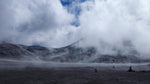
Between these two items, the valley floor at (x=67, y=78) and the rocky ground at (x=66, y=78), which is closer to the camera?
the rocky ground at (x=66, y=78)

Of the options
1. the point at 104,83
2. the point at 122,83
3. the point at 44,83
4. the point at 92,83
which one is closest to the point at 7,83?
the point at 44,83

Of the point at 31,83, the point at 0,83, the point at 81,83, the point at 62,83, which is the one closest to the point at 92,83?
the point at 81,83

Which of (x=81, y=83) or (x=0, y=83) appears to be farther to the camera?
(x=81, y=83)

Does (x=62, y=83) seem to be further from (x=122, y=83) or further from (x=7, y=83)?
(x=122, y=83)

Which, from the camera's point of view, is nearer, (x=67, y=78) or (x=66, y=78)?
(x=66, y=78)

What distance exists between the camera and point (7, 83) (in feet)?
154

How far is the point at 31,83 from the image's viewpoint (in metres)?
48.6

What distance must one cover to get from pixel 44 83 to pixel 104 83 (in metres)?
18.7

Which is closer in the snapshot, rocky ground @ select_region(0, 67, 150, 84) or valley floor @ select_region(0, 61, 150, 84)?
rocky ground @ select_region(0, 67, 150, 84)

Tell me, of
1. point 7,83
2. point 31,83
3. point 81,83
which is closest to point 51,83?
point 31,83

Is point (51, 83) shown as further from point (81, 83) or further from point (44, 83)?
point (81, 83)

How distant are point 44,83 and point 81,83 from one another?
11.2 meters

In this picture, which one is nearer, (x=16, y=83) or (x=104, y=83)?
(x=16, y=83)

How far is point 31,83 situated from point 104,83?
22.5m
